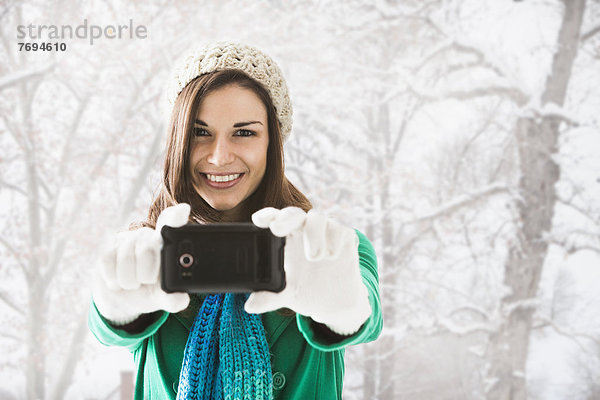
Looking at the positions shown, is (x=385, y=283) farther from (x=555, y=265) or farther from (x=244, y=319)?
(x=244, y=319)

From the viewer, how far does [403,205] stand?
7.68ft

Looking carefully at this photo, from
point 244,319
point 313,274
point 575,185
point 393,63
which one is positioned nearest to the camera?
point 313,274

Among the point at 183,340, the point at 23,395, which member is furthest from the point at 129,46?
the point at 183,340

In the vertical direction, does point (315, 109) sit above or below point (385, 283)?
above

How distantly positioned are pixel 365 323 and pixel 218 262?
0.63 ft

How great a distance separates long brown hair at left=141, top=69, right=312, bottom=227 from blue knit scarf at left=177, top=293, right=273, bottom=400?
0.17 metres

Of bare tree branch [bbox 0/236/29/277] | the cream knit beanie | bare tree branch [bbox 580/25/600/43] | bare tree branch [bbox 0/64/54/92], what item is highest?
bare tree branch [bbox 580/25/600/43]

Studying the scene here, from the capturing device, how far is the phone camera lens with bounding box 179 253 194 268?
54 centimetres

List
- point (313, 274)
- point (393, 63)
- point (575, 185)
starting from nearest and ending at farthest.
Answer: point (313, 274)
point (575, 185)
point (393, 63)

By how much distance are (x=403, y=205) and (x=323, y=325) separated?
1.76 metres

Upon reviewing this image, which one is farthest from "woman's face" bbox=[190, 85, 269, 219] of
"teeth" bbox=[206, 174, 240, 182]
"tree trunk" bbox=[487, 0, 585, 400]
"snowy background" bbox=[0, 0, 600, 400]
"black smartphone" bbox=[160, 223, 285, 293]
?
"tree trunk" bbox=[487, 0, 585, 400]

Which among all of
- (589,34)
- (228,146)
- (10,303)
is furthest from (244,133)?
(589,34)

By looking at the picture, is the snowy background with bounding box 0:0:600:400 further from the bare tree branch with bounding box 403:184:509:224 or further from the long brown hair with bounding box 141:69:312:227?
the long brown hair with bounding box 141:69:312:227

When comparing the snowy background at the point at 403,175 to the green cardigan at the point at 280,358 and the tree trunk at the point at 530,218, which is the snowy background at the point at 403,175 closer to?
the tree trunk at the point at 530,218
